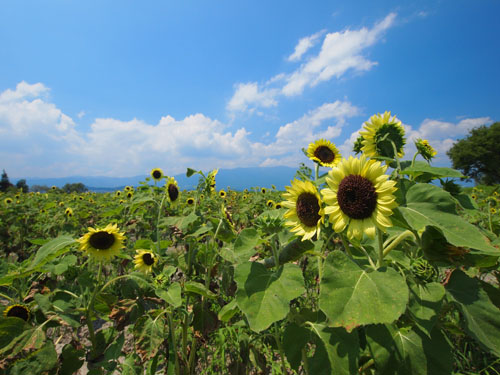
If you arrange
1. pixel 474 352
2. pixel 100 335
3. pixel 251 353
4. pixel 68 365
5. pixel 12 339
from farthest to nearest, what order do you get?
pixel 474 352 < pixel 251 353 < pixel 100 335 < pixel 68 365 < pixel 12 339

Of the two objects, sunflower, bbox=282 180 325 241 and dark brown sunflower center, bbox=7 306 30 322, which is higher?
sunflower, bbox=282 180 325 241

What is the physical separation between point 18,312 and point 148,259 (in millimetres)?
871

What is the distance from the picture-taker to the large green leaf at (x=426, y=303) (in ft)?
2.38

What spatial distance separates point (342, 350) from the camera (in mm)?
852

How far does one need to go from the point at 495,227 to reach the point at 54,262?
129 inches

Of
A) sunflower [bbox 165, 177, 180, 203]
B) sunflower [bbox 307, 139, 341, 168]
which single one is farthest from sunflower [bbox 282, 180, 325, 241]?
sunflower [bbox 165, 177, 180, 203]

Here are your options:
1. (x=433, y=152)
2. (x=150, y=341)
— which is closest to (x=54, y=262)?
(x=150, y=341)

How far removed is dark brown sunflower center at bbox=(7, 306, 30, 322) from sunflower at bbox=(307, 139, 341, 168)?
2150 millimetres

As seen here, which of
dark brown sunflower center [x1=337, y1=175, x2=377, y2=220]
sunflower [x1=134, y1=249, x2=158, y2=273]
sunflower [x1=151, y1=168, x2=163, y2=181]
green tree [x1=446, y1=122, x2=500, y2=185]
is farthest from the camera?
green tree [x1=446, y1=122, x2=500, y2=185]

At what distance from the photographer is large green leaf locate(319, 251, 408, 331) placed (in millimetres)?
674

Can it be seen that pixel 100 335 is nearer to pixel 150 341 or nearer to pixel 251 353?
A: pixel 150 341

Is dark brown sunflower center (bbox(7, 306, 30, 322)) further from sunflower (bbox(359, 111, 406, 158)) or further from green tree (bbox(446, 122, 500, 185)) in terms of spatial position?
green tree (bbox(446, 122, 500, 185))

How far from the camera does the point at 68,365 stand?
1.27 m

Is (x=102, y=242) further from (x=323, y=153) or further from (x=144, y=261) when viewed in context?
(x=323, y=153)
